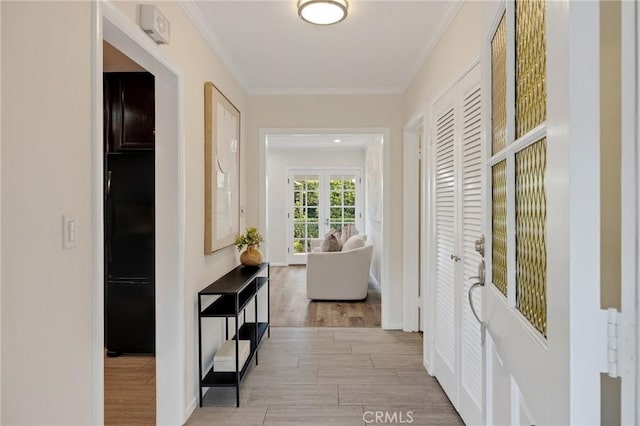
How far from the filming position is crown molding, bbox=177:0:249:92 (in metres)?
2.30

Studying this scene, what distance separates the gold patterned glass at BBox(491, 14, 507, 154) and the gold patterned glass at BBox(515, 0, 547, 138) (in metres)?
0.10

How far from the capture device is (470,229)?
2.15 metres

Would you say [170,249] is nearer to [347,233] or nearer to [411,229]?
[411,229]

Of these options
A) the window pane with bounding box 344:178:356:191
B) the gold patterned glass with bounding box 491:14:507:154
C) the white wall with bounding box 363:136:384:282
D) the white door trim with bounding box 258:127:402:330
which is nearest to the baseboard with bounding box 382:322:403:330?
the white door trim with bounding box 258:127:402:330

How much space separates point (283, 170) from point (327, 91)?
170 inches

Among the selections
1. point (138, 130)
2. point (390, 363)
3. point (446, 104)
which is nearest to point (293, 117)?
point (138, 130)

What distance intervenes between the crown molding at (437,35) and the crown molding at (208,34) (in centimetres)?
153

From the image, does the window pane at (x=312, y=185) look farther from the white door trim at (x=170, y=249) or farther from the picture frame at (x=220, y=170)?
the white door trim at (x=170, y=249)

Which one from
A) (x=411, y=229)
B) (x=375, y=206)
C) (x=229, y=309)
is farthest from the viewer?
(x=375, y=206)

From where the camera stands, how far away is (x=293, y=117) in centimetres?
402

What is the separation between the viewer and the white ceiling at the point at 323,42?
7.76 feet

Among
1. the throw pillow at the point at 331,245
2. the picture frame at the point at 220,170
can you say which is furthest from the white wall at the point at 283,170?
the picture frame at the point at 220,170

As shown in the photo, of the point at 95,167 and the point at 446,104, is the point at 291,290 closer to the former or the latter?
the point at 446,104
